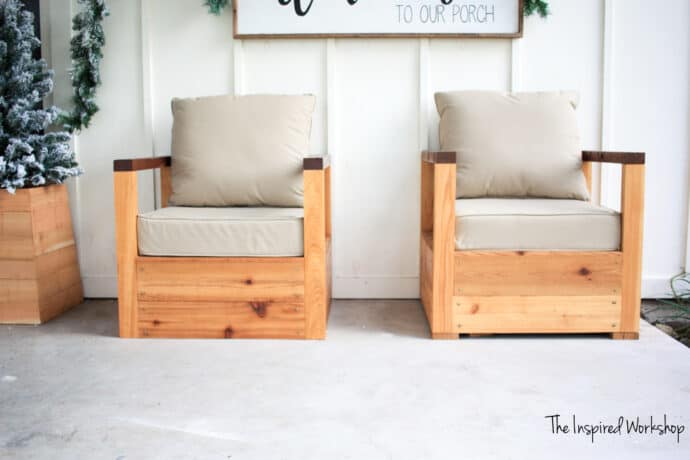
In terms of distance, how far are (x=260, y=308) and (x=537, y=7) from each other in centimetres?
188

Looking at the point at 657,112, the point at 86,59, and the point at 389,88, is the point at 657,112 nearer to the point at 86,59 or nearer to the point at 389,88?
the point at 389,88

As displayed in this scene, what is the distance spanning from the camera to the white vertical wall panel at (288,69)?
3391 mm

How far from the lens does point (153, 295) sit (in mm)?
2762

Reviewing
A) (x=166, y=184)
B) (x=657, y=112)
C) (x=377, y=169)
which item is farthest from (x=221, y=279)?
(x=657, y=112)

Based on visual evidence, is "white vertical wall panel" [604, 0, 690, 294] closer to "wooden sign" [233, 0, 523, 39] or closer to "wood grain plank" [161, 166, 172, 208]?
"wooden sign" [233, 0, 523, 39]

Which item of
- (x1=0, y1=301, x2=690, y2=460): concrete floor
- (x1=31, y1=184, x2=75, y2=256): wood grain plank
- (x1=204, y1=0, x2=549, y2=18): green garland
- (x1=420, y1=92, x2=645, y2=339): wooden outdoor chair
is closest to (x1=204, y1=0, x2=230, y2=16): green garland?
(x1=204, y1=0, x2=549, y2=18): green garland

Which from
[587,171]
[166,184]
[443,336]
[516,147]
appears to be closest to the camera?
[443,336]

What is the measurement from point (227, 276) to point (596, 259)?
54.7 inches

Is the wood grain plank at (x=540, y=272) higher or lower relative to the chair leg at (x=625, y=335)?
higher

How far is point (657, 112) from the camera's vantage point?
336cm

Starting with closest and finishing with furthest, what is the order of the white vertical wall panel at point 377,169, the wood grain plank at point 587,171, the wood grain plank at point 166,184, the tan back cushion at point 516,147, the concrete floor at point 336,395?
the concrete floor at point 336,395 → the tan back cushion at point 516,147 → the wood grain plank at point 587,171 → the wood grain plank at point 166,184 → the white vertical wall panel at point 377,169

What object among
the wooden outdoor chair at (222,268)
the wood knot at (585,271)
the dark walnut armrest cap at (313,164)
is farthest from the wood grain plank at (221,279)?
the wood knot at (585,271)

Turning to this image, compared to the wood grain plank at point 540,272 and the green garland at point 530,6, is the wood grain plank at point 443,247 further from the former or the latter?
the green garland at point 530,6

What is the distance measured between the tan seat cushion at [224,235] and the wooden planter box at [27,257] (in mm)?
583
